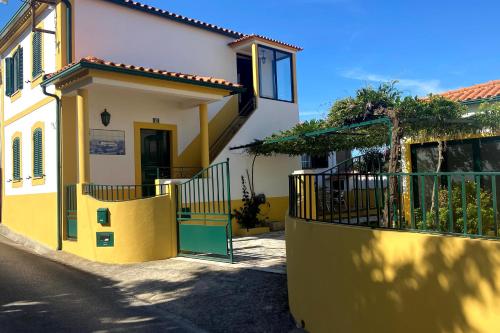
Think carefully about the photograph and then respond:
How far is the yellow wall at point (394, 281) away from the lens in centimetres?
315

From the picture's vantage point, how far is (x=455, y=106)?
724 cm

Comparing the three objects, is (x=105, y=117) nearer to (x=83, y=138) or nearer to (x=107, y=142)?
(x=107, y=142)

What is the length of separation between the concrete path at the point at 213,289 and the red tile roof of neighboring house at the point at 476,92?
210 inches

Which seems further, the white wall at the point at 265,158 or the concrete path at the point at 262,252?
the white wall at the point at 265,158

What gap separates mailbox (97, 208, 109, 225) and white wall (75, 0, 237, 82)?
166 inches

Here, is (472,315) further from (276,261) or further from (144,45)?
(144,45)

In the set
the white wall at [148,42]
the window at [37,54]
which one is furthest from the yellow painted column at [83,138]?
the window at [37,54]

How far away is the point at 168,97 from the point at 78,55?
7.83 ft

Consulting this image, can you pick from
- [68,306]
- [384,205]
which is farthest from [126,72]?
[384,205]

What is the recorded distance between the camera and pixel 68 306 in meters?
6.06

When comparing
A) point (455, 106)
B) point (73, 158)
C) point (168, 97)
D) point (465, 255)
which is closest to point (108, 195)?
point (73, 158)

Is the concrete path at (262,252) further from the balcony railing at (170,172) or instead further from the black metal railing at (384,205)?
the balcony railing at (170,172)

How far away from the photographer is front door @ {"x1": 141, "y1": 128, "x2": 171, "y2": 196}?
11672mm

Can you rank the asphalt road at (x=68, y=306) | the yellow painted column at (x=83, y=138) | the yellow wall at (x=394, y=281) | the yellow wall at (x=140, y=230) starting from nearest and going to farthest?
1. the yellow wall at (x=394, y=281)
2. the asphalt road at (x=68, y=306)
3. the yellow wall at (x=140, y=230)
4. the yellow painted column at (x=83, y=138)
